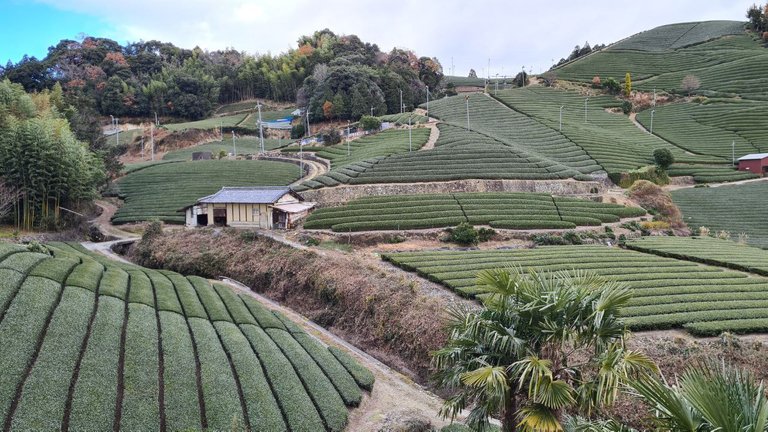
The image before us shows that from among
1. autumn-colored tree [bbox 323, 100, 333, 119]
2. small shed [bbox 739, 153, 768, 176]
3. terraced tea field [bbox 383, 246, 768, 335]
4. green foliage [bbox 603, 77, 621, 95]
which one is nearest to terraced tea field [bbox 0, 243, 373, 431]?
terraced tea field [bbox 383, 246, 768, 335]

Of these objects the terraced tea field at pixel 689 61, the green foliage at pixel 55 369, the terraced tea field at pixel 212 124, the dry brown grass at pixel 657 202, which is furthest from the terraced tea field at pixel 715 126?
the terraced tea field at pixel 212 124

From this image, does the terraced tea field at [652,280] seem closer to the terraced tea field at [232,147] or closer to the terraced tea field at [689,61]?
the terraced tea field at [232,147]

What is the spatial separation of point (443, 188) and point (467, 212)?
5540mm

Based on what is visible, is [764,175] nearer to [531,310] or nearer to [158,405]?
[531,310]

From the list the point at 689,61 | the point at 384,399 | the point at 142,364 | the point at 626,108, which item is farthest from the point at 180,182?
the point at 689,61

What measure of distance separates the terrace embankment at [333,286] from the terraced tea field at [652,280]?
2283 millimetres

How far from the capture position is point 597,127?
68.8 metres

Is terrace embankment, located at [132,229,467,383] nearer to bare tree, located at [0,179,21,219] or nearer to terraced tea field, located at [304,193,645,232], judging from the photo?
terraced tea field, located at [304,193,645,232]

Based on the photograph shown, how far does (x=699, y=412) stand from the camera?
5.12 meters

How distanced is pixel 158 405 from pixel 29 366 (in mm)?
3617

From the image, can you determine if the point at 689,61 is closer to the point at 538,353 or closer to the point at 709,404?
the point at 538,353

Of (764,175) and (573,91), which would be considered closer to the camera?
(764,175)

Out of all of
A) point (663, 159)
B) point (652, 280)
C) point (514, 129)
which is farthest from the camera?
point (514, 129)

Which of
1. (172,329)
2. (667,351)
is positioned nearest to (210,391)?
(172,329)
